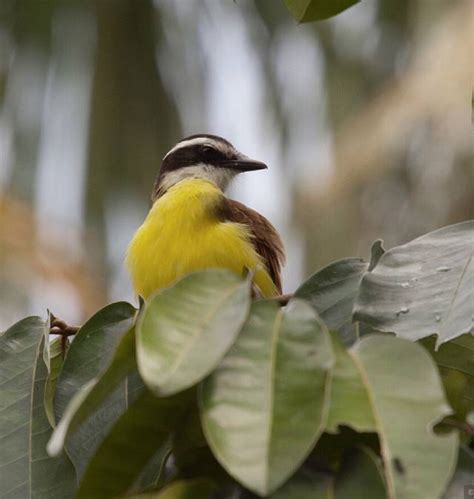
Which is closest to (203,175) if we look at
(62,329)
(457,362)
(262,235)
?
(262,235)

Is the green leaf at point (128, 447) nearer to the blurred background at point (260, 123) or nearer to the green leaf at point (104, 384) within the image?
the green leaf at point (104, 384)

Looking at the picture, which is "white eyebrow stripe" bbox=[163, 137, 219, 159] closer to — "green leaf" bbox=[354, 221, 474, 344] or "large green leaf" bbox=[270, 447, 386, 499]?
"green leaf" bbox=[354, 221, 474, 344]

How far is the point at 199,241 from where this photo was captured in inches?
142

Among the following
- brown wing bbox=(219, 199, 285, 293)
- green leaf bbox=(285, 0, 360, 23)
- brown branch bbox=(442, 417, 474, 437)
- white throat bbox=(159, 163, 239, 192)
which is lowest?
brown wing bbox=(219, 199, 285, 293)

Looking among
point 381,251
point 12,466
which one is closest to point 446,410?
point 381,251

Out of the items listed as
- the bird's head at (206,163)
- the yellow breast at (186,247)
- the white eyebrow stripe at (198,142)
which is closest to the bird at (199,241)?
the yellow breast at (186,247)

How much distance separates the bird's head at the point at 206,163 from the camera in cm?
452

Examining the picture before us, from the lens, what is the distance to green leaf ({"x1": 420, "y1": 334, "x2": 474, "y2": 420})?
187 cm

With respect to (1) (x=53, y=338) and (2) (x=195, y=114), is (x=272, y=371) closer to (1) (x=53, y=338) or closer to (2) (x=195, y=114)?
(1) (x=53, y=338)

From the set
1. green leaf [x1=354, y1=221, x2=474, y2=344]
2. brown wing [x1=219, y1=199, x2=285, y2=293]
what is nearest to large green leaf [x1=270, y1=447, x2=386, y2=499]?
green leaf [x1=354, y1=221, x2=474, y2=344]

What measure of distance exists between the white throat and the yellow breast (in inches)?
21.7

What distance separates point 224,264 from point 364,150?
4.37m

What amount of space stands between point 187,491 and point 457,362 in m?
0.64

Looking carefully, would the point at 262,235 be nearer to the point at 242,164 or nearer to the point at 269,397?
the point at 242,164
